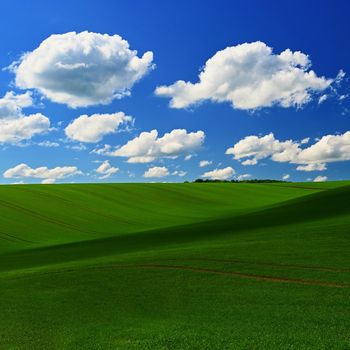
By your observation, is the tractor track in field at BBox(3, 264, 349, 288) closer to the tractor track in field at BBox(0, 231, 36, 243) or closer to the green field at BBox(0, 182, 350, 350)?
the green field at BBox(0, 182, 350, 350)

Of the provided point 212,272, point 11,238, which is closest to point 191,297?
point 212,272

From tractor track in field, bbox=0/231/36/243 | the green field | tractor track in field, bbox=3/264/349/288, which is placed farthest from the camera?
tractor track in field, bbox=0/231/36/243

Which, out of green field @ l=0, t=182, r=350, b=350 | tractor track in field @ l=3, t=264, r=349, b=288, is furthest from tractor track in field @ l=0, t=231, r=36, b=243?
tractor track in field @ l=3, t=264, r=349, b=288

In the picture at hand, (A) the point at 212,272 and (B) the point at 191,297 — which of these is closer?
(B) the point at 191,297

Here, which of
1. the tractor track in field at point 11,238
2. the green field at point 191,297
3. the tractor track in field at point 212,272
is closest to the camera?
the green field at point 191,297

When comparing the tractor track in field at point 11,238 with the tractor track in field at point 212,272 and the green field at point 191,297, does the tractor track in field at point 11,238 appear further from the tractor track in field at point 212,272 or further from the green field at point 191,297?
the tractor track in field at point 212,272

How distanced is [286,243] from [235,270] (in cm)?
594

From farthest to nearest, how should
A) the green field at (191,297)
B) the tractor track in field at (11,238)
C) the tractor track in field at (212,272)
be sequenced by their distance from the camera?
the tractor track in field at (11,238) < the tractor track in field at (212,272) < the green field at (191,297)

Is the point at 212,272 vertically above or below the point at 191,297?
above

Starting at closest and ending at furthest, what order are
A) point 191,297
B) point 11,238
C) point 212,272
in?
point 191,297, point 212,272, point 11,238

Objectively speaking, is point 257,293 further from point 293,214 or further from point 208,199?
point 208,199

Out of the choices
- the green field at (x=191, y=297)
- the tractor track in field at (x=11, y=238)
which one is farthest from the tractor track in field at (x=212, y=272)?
the tractor track in field at (x=11, y=238)

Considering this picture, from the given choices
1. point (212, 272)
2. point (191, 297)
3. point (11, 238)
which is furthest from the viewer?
point (11, 238)

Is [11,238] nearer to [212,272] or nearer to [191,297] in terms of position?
[212,272]
